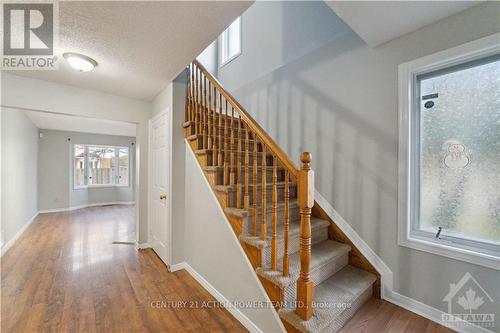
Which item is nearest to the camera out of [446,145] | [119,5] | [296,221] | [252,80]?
[119,5]

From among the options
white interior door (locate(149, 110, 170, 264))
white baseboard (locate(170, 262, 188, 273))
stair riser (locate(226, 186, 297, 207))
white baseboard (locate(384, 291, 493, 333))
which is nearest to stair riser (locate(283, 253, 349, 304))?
white baseboard (locate(384, 291, 493, 333))

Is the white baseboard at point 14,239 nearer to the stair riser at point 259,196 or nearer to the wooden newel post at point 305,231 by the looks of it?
the stair riser at point 259,196

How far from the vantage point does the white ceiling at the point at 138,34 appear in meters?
1.38

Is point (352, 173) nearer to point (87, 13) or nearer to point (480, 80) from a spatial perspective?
point (480, 80)

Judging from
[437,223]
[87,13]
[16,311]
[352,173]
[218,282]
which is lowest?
[16,311]

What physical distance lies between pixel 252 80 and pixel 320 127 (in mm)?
1506

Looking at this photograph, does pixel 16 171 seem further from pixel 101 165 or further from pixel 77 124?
pixel 101 165

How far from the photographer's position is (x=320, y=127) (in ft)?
7.35

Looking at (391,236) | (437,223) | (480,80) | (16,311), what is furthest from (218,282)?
(480,80)

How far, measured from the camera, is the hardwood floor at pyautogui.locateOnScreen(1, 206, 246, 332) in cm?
170

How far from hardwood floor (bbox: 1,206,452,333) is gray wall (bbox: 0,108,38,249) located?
22.1 inches

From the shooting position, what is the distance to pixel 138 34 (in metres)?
1.65

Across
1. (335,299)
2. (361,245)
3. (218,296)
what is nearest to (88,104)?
(218,296)

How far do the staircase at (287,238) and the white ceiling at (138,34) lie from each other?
509 millimetres
